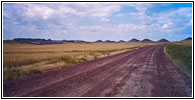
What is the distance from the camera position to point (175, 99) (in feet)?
22.2

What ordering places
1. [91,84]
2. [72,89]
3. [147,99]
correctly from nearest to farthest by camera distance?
[147,99]
[72,89]
[91,84]

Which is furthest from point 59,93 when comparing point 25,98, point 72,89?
point 25,98

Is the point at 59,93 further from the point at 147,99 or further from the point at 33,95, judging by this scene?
the point at 147,99

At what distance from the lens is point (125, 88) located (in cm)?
805

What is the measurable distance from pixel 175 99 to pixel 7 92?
603cm

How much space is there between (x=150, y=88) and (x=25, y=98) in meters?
4.67

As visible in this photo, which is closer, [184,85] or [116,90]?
[116,90]

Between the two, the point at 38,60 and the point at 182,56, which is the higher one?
the point at 182,56

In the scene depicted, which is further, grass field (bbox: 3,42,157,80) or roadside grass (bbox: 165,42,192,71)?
roadside grass (bbox: 165,42,192,71)

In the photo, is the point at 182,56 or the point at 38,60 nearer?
the point at 38,60

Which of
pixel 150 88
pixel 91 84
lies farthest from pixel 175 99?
pixel 91 84

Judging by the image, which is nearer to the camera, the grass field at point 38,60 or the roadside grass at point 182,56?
the grass field at point 38,60


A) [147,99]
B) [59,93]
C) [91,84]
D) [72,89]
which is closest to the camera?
[147,99]

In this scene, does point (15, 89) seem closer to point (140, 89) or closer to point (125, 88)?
point (125, 88)
